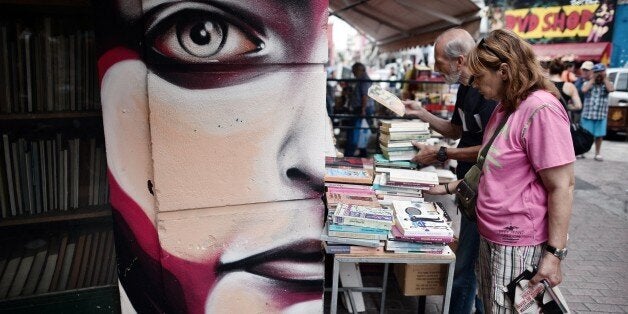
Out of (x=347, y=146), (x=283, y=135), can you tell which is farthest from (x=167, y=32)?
(x=347, y=146)

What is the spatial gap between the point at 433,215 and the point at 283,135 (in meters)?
1.12

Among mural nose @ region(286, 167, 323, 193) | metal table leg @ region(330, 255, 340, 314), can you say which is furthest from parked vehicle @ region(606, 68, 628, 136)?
mural nose @ region(286, 167, 323, 193)

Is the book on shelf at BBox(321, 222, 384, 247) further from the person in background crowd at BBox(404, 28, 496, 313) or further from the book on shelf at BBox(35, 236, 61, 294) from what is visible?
the book on shelf at BBox(35, 236, 61, 294)

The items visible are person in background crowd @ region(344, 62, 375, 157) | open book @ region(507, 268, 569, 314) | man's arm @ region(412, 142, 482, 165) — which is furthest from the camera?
person in background crowd @ region(344, 62, 375, 157)

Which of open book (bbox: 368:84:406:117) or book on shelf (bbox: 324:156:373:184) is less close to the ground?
open book (bbox: 368:84:406:117)

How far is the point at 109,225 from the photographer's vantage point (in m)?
2.40

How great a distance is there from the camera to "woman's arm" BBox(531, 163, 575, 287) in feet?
6.12

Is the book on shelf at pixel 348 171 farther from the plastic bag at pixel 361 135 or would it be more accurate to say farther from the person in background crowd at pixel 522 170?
the plastic bag at pixel 361 135

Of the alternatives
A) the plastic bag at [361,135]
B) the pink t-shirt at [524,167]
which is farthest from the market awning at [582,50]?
the pink t-shirt at [524,167]

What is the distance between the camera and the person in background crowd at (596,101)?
876 cm

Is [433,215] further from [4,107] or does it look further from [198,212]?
[4,107]

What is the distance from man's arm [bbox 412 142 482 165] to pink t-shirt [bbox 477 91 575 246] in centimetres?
64

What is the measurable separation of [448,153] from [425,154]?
21 cm

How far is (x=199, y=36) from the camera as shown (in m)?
1.92
